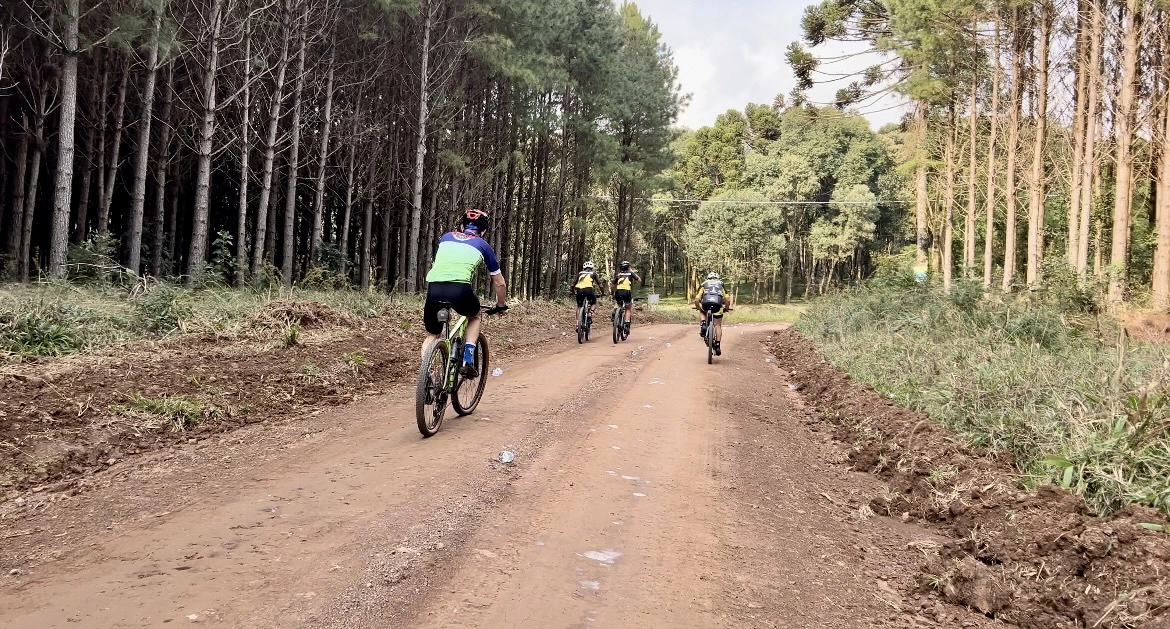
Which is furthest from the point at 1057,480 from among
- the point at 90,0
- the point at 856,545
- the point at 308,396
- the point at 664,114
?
the point at 664,114

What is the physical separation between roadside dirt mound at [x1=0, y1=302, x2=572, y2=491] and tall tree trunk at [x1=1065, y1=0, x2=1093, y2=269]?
1770 cm

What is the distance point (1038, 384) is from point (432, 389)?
19.6 feet

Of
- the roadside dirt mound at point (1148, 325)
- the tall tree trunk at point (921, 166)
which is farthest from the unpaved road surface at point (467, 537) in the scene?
the tall tree trunk at point (921, 166)

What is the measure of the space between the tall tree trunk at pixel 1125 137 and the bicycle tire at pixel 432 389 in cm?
1496

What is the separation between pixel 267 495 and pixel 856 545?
3790 millimetres

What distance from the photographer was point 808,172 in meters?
51.0

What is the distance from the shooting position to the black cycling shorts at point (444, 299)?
6215 millimetres

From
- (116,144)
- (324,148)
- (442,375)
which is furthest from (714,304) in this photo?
(116,144)

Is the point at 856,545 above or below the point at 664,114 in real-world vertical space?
below

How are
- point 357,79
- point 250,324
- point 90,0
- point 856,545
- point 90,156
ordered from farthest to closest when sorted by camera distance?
1. point 357,79
2. point 90,156
3. point 90,0
4. point 250,324
5. point 856,545

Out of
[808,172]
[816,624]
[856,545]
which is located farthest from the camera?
[808,172]

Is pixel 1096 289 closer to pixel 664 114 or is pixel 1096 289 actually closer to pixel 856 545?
pixel 856 545

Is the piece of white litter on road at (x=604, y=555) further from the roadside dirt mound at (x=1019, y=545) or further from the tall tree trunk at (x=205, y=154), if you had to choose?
the tall tree trunk at (x=205, y=154)

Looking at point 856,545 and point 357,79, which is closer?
point 856,545
